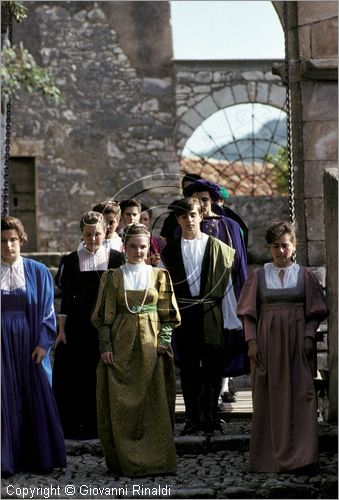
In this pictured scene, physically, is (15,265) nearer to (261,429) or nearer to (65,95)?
(261,429)

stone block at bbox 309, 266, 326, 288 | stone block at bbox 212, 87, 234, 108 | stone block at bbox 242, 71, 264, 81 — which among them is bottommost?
stone block at bbox 309, 266, 326, 288

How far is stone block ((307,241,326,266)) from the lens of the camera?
10.3m

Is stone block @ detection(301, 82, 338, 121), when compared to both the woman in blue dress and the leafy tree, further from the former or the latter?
the woman in blue dress

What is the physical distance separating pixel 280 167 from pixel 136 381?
43.8 feet

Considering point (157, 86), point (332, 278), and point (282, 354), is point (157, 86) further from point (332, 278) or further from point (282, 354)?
point (282, 354)

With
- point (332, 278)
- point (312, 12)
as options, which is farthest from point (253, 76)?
point (332, 278)

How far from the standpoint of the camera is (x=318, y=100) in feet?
34.3

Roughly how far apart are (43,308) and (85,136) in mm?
12920

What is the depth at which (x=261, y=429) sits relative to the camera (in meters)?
7.69

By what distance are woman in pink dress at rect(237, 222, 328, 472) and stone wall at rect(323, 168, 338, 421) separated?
0.78 ft

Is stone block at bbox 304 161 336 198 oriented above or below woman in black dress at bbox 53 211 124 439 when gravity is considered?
above

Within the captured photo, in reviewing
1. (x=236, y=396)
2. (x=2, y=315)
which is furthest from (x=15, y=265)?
(x=236, y=396)

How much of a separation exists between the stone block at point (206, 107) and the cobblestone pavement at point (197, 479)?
41.7ft

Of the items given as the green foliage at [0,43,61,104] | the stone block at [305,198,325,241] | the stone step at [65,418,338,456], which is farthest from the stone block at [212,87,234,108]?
the stone step at [65,418,338,456]
